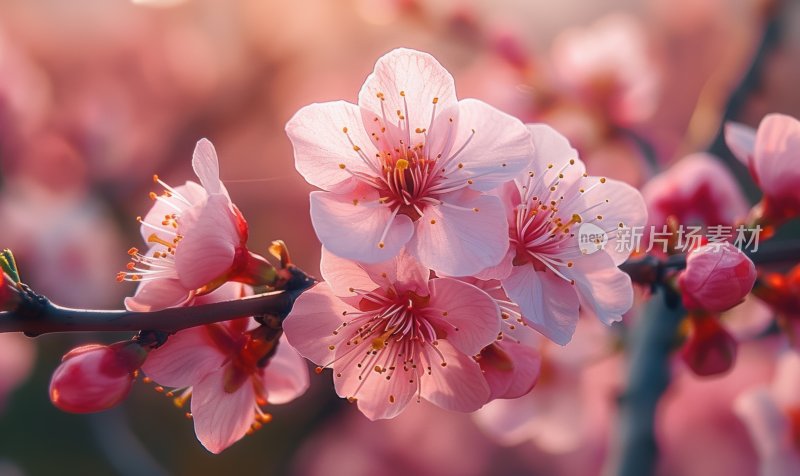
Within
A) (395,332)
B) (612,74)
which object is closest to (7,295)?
(395,332)

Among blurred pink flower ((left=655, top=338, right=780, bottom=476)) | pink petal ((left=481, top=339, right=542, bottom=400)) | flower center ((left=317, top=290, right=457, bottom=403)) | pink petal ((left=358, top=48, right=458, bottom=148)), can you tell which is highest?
pink petal ((left=358, top=48, right=458, bottom=148))

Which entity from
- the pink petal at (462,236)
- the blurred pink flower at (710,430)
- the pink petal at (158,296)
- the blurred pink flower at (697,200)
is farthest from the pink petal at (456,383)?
the blurred pink flower at (710,430)

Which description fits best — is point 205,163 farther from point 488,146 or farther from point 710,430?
point 710,430

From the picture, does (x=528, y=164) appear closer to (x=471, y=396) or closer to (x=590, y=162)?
(x=471, y=396)

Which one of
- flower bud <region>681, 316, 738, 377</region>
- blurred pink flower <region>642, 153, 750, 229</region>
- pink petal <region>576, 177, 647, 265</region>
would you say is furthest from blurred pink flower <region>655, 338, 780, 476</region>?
pink petal <region>576, 177, 647, 265</region>

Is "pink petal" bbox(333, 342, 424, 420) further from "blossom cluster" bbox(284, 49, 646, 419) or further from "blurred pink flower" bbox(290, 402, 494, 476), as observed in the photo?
"blurred pink flower" bbox(290, 402, 494, 476)

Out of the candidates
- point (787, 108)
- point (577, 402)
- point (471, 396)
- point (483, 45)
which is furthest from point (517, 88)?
point (471, 396)
